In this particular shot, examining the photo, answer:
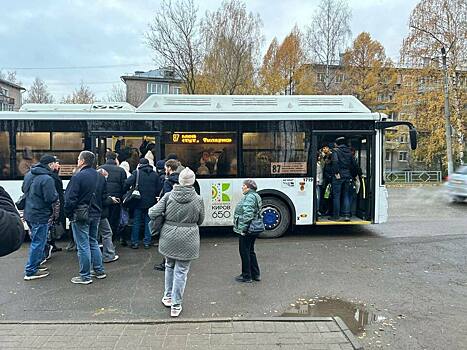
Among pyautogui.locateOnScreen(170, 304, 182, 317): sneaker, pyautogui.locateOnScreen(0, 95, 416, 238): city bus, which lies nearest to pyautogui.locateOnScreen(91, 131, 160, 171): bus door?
pyautogui.locateOnScreen(0, 95, 416, 238): city bus

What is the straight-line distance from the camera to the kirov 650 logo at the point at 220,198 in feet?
30.5

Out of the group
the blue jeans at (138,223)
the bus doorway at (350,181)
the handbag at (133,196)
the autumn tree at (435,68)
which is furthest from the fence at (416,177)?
the handbag at (133,196)

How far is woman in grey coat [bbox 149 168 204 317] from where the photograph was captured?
497 cm

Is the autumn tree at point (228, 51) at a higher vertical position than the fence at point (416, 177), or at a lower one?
higher

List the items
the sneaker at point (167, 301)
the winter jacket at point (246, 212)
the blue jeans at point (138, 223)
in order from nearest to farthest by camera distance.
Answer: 1. the sneaker at point (167, 301)
2. the winter jacket at point (246, 212)
3. the blue jeans at point (138, 223)

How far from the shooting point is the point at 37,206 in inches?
252

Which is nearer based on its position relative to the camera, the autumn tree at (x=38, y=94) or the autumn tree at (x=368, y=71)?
the autumn tree at (x=368, y=71)

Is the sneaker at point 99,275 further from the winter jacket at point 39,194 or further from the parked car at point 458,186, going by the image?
the parked car at point 458,186

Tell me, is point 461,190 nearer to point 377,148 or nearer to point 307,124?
point 377,148

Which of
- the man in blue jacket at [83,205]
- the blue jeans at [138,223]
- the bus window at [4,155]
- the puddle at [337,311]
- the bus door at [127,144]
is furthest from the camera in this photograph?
the bus door at [127,144]

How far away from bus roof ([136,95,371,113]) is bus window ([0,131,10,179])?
2788 millimetres

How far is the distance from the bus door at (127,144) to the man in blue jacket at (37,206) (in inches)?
102

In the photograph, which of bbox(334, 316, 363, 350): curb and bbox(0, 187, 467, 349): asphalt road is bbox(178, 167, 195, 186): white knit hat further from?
bbox(334, 316, 363, 350): curb

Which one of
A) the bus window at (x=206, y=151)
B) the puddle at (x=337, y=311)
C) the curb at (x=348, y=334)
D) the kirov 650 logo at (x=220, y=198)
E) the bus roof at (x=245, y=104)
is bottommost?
the puddle at (x=337, y=311)
